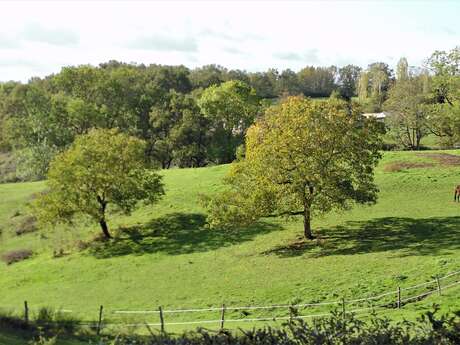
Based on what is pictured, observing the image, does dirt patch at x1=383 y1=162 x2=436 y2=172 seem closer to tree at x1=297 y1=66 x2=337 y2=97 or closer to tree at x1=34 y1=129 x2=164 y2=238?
tree at x1=34 y1=129 x2=164 y2=238

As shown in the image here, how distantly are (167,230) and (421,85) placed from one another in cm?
6611

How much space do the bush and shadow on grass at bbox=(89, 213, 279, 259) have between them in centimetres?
645

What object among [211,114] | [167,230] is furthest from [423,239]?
[211,114]

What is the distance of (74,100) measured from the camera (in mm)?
87188

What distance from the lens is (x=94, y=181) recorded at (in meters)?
49.0

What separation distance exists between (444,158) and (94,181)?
3948cm

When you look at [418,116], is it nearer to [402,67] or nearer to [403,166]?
[403,166]

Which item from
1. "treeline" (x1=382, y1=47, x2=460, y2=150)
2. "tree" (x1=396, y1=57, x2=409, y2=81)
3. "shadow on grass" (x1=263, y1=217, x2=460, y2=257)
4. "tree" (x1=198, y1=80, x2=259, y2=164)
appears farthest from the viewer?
"tree" (x1=396, y1=57, x2=409, y2=81)

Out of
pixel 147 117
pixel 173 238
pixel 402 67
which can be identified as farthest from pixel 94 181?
pixel 402 67

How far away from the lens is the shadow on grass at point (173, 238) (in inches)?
1783

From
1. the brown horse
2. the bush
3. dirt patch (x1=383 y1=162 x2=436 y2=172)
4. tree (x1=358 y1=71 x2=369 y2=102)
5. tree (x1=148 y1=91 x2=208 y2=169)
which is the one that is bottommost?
the bush

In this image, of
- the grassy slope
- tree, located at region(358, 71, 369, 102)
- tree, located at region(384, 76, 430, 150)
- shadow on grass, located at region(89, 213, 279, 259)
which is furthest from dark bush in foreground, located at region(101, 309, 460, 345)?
tree, located at region(358, 71, 369, 102)

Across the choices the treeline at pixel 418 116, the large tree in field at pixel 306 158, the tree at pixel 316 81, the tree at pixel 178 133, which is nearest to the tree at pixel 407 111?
the treeline at pixel 418 116

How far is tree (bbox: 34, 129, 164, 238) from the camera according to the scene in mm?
48875
